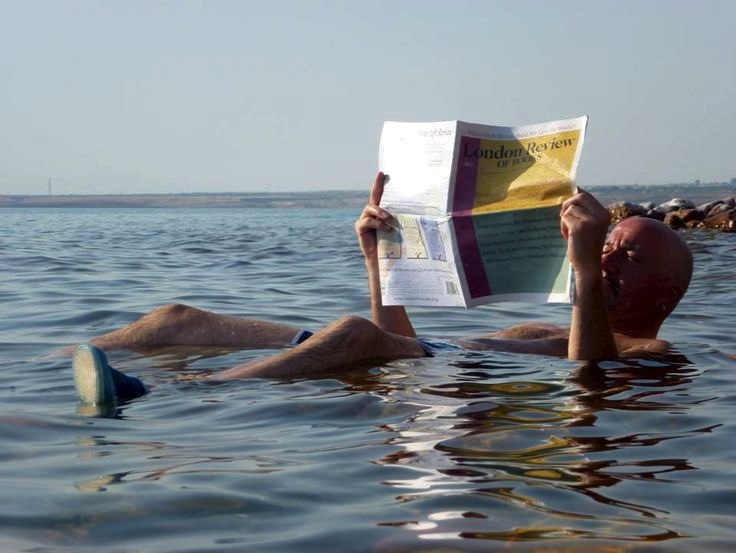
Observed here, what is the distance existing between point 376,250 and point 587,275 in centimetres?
95

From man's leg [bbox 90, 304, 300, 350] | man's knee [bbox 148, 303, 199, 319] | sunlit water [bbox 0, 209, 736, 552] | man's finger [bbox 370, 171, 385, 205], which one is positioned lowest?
sunlit water [bbox 0, 209, 736, 552]

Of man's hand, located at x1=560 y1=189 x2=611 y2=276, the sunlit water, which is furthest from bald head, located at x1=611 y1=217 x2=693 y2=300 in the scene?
man's hand, located at x1=560 y1=189 x2=611 y2=276

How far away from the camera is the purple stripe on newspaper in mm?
4270

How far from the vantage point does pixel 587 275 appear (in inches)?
169

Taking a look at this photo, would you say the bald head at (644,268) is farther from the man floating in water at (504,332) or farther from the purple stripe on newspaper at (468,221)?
the purple stripe on newspaper at (468,221)

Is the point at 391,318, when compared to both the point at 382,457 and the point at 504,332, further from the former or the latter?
the point at 382,457

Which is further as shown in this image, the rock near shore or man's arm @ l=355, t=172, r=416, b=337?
the rock near shore

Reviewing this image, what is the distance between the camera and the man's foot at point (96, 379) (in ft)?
12.7

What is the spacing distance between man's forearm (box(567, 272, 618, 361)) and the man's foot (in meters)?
1.78

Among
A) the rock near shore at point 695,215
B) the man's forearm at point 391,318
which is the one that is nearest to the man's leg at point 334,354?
the man's forearm at point 391,318

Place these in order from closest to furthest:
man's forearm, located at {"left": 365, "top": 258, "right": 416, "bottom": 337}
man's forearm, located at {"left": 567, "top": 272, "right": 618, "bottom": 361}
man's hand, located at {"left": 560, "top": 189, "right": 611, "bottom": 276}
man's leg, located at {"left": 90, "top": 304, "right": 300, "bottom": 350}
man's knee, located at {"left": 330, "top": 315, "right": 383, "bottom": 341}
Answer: man's hand, located at {"left": 560, "top": 189, "right": 611, "bottom": 276} → man's forearm, located at {"left": 567, "top": 272, "right": 618, "bottom": 361} → man's knee, located at {"left": 330, "top": 315, "right": 383, "bottom": 341} → man's forearm, located at {"left": 365, "top": 258, "right": 416, "bottom": 337} → man's leg, located at {"left": 90, "top": 304, "right": 300, "bottom": 350}

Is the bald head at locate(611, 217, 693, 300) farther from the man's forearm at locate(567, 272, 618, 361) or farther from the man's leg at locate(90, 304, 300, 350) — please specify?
the man's leg at locate(90, 304, 300, 350)

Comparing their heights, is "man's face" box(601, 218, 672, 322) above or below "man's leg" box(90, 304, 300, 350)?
above

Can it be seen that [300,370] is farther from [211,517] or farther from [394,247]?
[211,517]
